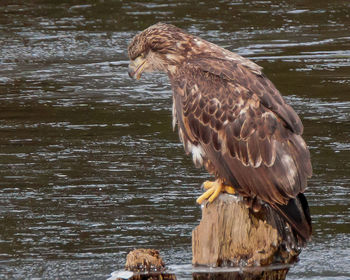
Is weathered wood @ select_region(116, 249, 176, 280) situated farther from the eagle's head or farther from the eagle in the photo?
the eagle's head

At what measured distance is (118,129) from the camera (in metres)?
10.4

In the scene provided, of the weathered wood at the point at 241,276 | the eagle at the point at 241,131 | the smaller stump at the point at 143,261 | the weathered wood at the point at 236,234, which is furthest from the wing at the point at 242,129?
the smaller stump at the point at 143,261

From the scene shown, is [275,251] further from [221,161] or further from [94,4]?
[94,4]

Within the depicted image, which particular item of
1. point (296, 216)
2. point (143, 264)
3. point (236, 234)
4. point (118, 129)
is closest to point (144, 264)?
point (143, 264)

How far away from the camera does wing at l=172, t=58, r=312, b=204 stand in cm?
639

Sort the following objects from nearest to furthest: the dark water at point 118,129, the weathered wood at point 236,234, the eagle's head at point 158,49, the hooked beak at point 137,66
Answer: the weathered wood at point 236,234 → the eagle's head at point 158,49 → the hooked beak at point 137,66 → the dark water at point 118,129

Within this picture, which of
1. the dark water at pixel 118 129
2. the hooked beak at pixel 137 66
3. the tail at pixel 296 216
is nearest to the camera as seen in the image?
the tail at pixel 296 216

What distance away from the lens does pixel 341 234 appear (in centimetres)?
749

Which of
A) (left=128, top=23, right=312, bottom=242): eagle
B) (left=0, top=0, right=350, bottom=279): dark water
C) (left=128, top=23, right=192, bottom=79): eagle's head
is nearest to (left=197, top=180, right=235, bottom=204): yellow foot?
(left=128, top=23, right=312, bottom=242): eagle

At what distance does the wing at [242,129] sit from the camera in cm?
639

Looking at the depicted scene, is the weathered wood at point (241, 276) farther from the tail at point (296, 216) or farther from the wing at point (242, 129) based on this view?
the wing at point (242, 129)

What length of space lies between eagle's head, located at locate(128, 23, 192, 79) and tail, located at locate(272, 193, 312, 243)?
137 cm

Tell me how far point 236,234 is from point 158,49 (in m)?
1.50

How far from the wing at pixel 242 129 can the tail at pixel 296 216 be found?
0.24ft
